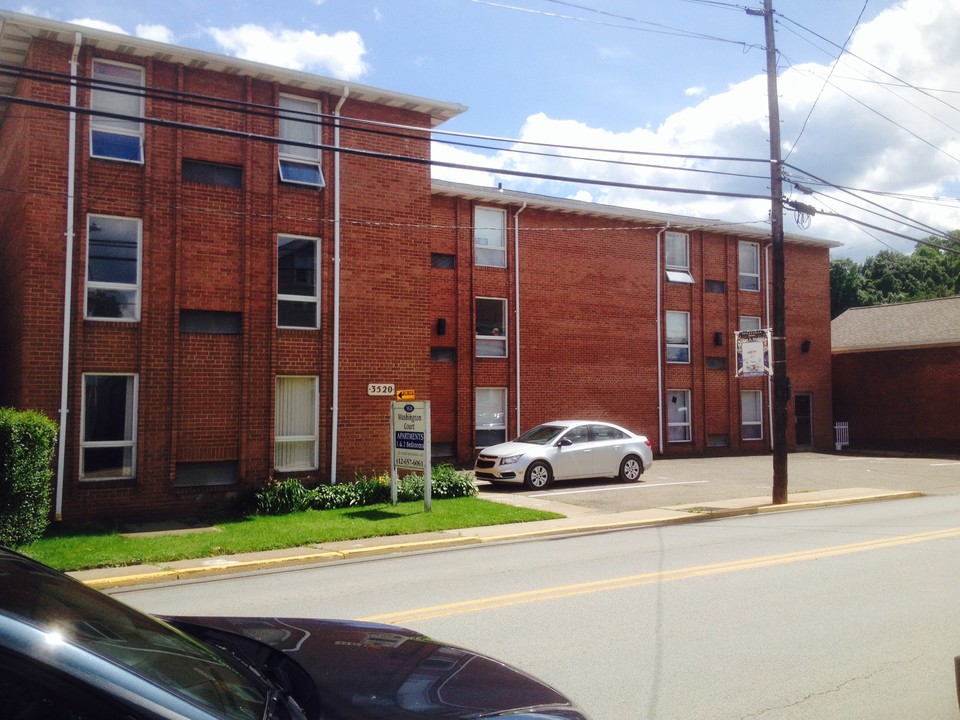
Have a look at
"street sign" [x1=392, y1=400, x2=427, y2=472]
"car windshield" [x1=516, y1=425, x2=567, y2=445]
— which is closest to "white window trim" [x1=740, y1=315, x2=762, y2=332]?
"car windshield" [x1=516, y1=425, x2=567, y2=445]

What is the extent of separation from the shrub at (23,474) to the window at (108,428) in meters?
2.43

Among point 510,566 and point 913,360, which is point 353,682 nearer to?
point 510,566

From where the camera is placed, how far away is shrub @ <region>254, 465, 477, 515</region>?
14.9 m

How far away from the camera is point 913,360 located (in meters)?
31.4

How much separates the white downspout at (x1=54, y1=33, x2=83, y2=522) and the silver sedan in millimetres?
8813

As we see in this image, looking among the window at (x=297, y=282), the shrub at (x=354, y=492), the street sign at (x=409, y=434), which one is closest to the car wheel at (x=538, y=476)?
the shrub at (x=354, y=492)

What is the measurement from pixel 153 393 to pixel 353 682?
12.9 meters

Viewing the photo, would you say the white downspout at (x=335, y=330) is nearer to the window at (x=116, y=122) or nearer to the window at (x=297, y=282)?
the window at (x=297, y=282)

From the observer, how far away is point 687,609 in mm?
7340

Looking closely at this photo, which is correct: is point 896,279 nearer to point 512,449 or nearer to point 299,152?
point 512,449

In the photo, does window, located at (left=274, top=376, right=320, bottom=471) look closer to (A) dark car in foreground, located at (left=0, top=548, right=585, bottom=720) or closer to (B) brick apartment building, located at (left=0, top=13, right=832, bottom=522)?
(B) brick apartment building, located at (left=0, top=13, right=832, bottom=522)

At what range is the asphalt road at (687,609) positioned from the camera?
5.18m

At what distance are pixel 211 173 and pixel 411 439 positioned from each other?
21.1ft

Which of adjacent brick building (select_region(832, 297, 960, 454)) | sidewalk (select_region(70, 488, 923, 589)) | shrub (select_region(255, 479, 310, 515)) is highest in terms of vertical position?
adjacent brick building (select_region(832, 297, 960, 454))
